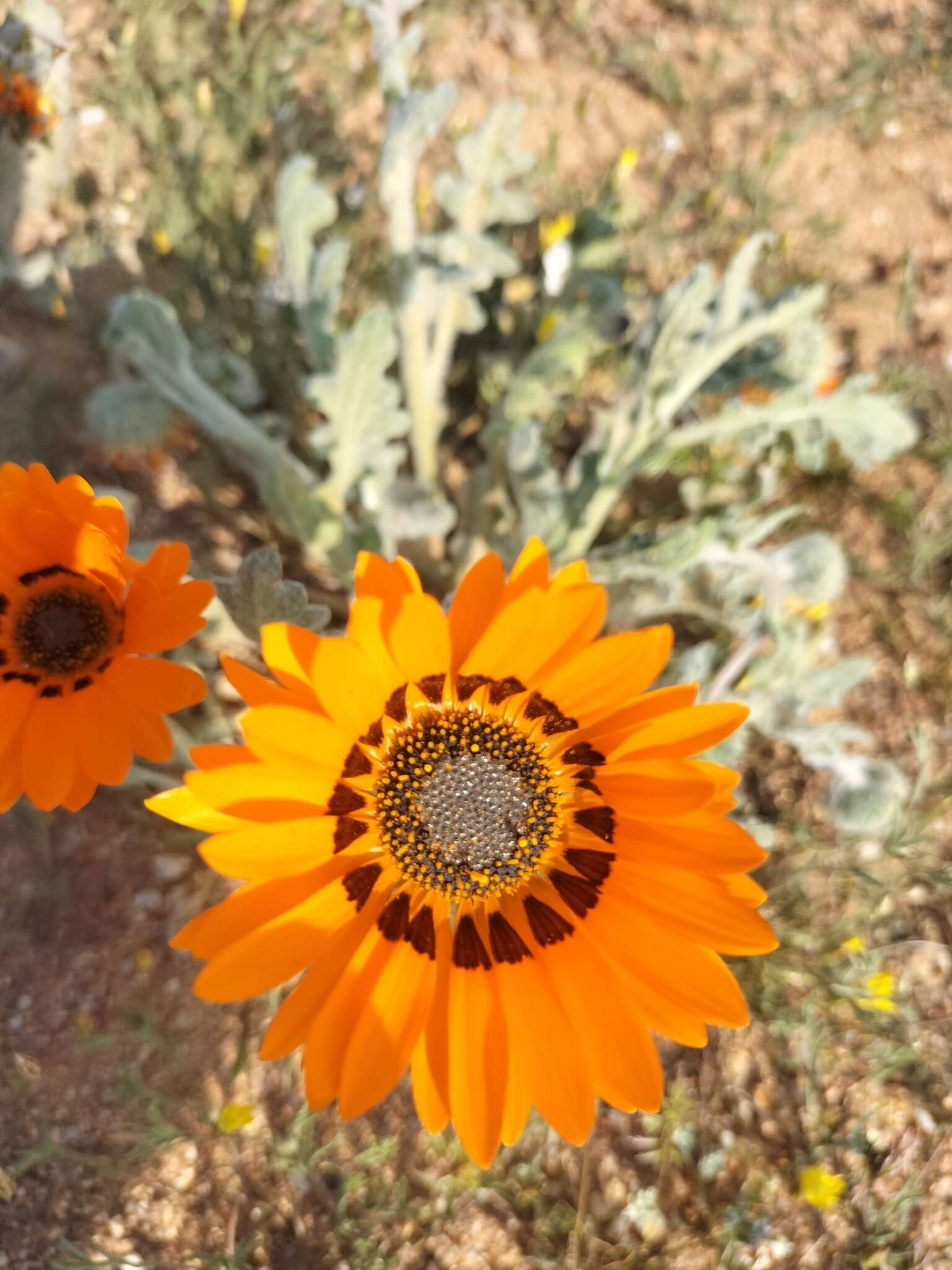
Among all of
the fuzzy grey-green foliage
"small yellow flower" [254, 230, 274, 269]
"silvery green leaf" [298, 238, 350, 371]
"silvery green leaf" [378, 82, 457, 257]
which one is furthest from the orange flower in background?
"silvery green leaf" [378, 82, 457, 257]

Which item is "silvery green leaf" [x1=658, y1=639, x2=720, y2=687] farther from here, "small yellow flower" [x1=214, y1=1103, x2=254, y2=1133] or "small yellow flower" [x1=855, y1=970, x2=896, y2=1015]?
"small yellow flower" [x1=214, y1=1103, x2=254, y2=1133]

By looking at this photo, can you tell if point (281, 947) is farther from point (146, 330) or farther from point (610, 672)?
point (146, 330)

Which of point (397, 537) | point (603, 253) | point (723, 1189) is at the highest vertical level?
point (603, 253)

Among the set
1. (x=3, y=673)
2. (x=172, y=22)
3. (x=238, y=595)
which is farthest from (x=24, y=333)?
(x=238, y=595)

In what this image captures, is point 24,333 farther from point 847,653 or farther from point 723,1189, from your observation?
point 723,1189

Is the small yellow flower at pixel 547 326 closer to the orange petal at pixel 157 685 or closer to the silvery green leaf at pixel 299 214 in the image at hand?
the silvery green leaf at pixel 299 214

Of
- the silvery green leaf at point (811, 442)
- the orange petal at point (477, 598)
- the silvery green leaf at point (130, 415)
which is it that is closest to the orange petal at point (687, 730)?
the orange petal at point (477, 598)
